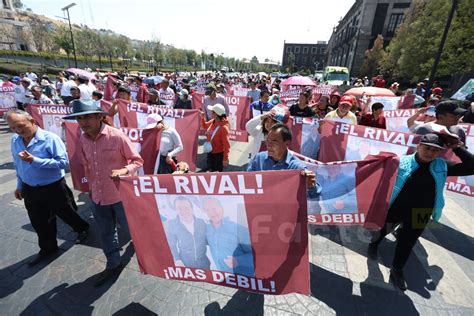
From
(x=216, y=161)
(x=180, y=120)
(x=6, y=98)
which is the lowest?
(x=216, y=161)

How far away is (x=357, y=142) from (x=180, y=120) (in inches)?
141

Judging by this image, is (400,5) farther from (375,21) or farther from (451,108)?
(451,108)

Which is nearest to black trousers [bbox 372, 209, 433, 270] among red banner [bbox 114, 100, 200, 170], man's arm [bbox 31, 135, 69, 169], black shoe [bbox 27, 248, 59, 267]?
red banner [bbox 114, 100, 200, 170]

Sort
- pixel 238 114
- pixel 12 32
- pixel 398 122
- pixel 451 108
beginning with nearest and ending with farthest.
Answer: pixel 451 108
pixel 398 122
pixel 238 114
pixel 12 32

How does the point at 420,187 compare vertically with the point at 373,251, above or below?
above

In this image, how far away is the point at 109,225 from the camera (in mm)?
3176

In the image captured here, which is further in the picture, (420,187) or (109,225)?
(109,225)

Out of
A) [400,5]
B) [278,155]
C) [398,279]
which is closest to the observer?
[278,155]

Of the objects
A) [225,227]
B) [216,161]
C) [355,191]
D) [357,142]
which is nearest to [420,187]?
[355,191]

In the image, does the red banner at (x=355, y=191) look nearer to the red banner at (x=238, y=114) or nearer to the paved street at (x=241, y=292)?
the paved street at (x=241, y=292)

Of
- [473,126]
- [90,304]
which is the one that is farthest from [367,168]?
[90,304]

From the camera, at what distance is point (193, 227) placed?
258 cm

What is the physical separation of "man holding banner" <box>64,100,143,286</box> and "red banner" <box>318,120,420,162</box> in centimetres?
335

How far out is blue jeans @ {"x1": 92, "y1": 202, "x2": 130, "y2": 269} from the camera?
3.10 m
